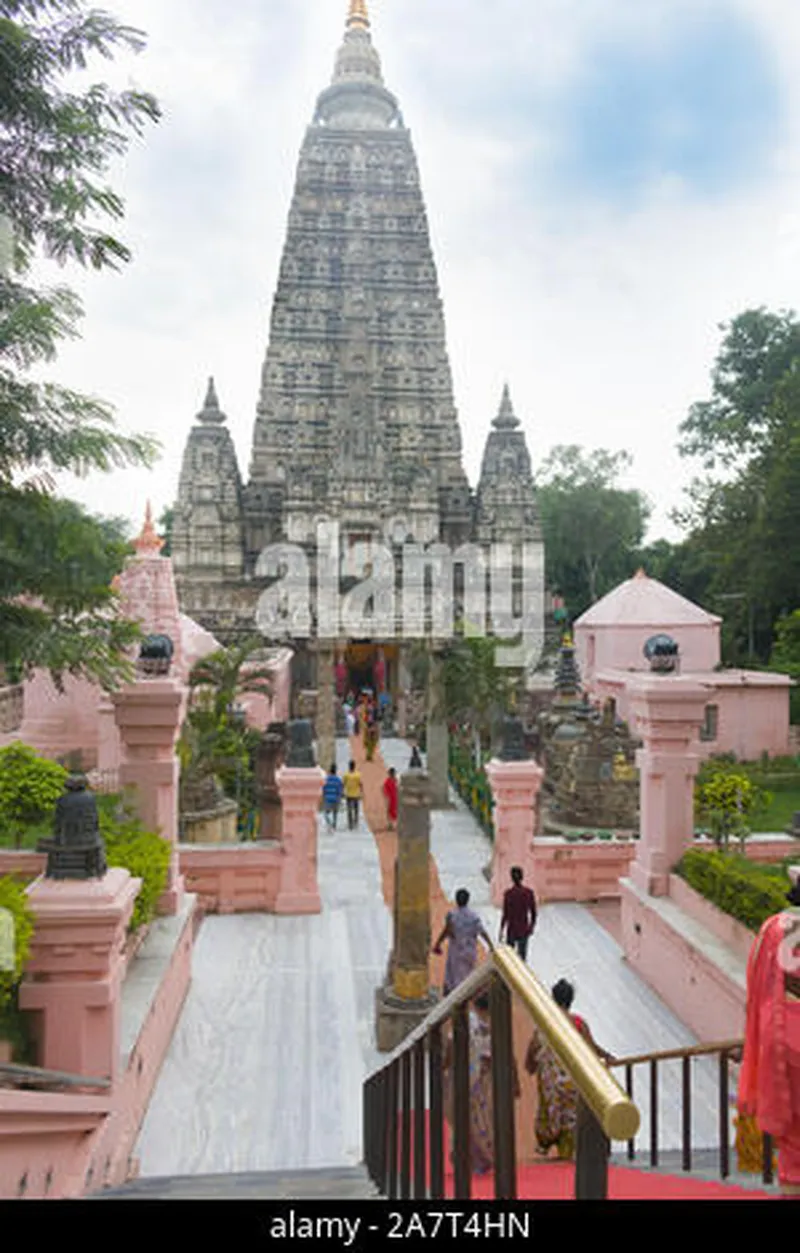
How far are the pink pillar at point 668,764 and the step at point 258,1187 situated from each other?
4748 millimetres

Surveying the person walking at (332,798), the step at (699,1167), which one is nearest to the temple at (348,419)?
the person walking at (332,798)

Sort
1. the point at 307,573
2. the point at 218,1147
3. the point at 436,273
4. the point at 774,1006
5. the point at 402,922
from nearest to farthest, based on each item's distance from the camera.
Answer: the point at 774,1006 < the point at 218,1147 < the point at 402,922 < the point at 307,573 < the point at 436,273

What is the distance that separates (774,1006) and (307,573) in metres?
30.7

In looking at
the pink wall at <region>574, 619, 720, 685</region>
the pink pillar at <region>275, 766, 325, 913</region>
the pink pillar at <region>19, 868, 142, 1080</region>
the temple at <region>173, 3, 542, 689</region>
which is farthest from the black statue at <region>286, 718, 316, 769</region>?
the temple at <region>173, 3, 542, 689</region>

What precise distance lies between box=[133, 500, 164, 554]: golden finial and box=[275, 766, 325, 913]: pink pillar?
4.15 metres

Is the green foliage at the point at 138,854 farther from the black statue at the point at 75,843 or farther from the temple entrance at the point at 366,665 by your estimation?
the temple entrance at the point at 366,665

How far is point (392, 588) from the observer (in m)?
31.1

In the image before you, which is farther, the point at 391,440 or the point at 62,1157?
the point at 391,440

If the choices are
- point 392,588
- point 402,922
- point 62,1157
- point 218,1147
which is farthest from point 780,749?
point 62,1157

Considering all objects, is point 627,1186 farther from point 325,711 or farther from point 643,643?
point 643,643

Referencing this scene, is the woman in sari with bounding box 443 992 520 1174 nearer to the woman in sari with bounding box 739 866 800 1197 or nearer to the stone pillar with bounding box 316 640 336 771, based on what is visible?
the woman in sari with bounding box 739 866 800 1197

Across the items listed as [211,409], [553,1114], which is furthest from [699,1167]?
[211,409]

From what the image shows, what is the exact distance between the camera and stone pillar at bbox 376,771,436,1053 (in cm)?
705

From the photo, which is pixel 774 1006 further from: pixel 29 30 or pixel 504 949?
pixel 29 30
